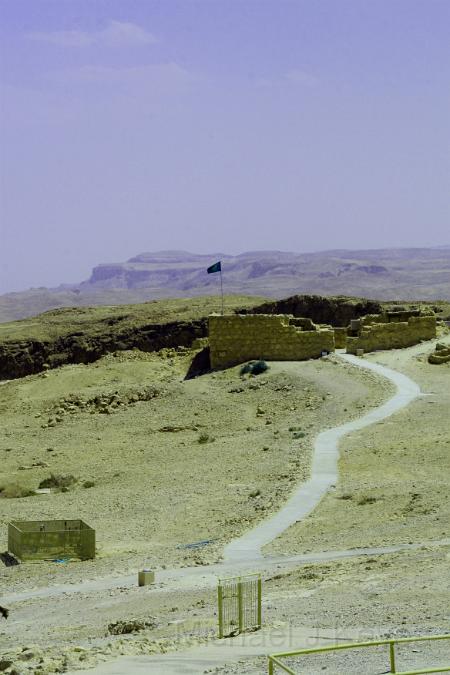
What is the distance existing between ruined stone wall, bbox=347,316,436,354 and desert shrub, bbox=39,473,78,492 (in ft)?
45.0

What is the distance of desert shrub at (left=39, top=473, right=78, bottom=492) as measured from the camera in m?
26.2

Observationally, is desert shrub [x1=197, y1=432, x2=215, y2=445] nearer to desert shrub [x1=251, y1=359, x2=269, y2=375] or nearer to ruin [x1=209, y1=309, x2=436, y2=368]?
desert shrub [x1=251, y1=359, x2=269, y2=375]

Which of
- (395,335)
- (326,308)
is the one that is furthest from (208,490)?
(326,308)

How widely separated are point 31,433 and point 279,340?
8.64m

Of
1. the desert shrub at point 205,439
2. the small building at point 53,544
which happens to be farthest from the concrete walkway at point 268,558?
the desert shrub at point 205,439

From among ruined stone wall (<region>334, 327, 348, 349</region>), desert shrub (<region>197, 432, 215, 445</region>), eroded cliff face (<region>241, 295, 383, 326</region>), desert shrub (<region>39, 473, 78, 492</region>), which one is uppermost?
eroded cliff face (<region>241, 295, 383, 326</region>)

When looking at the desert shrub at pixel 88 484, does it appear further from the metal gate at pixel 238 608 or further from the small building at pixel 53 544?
the metal gate at pixel 238 608

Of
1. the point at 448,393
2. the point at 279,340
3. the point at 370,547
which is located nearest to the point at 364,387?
the point at 448,393

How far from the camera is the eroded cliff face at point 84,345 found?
4650 cm

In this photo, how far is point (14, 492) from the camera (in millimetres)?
25578

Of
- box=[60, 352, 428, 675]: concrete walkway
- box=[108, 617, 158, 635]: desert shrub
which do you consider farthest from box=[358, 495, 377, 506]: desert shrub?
box=[108, 617, 158, 635]: desert shrub

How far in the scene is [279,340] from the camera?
36594mm

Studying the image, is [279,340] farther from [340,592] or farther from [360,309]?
[340,592]

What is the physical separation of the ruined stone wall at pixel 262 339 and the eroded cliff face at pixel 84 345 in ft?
27.4
